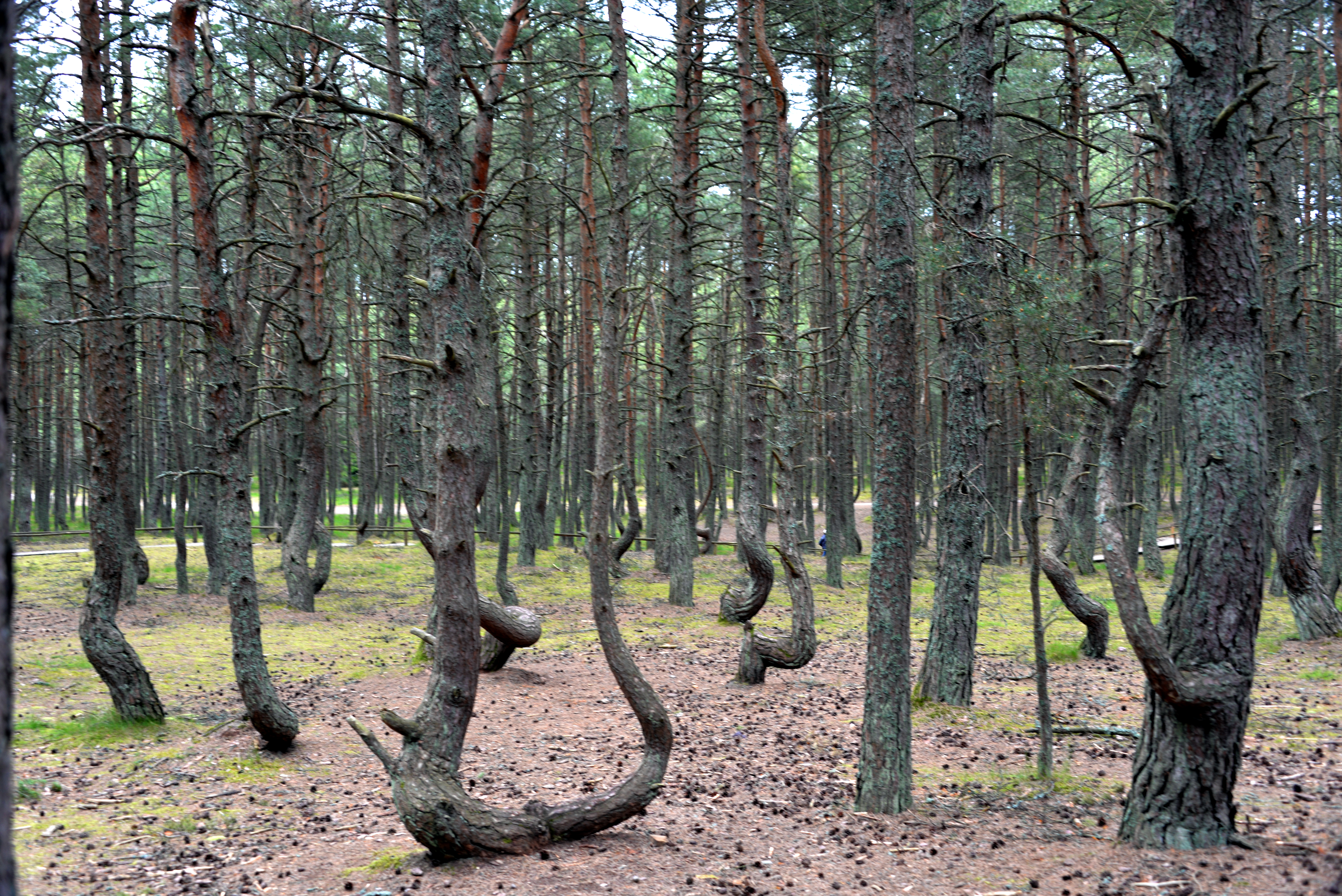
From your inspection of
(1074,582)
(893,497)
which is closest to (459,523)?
(893,497)

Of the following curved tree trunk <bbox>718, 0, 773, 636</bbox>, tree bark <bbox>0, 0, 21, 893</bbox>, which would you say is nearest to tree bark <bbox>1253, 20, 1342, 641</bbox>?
curved tree trunk <bbox>718, 0, 773, 636</bbox>

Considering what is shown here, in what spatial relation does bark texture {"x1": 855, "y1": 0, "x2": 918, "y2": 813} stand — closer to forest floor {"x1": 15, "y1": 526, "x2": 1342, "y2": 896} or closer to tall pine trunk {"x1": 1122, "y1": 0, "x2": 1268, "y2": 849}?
forest floor {"x1": 15, "y1": 526, "x2": 1342, "y2": 896}

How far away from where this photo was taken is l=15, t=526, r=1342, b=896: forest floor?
5055 millimetres

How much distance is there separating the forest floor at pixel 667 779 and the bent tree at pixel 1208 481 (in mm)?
406

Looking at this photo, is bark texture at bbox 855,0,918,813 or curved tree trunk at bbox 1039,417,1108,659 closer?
bark texture at bbox 855,0,918,813

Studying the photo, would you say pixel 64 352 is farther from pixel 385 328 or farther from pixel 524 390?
pixel 524 390

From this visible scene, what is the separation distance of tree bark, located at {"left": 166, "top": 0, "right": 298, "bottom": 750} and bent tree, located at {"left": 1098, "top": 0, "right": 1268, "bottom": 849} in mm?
6895

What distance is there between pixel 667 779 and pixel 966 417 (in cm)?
455

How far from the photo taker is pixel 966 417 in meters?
8.55

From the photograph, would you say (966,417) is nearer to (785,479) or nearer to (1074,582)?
(785,479)

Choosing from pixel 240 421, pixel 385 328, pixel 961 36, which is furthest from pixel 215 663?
pixel 385 328

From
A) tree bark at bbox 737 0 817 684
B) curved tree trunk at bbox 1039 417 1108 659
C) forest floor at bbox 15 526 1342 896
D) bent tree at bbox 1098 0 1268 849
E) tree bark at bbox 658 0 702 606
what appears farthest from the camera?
tree bark at bbox 658 0 702 606

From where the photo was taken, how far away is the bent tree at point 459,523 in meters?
5.46

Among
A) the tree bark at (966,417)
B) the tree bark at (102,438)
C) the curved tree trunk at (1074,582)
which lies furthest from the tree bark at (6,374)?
the curved tree trunk at (1074,582)
